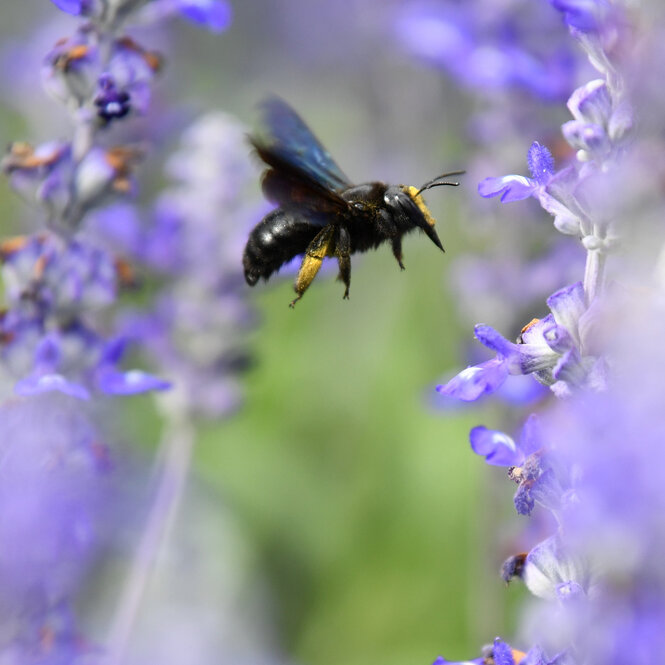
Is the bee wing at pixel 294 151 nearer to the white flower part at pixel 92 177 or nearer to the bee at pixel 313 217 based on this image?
the bee at pixel 313 217

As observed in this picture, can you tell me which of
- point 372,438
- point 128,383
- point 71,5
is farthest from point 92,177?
point 372,438

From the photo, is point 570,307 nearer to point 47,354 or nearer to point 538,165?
point 538,165

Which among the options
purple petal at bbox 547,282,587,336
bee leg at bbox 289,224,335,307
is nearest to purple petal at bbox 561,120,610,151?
purple petal at bbox 547,282,587,336

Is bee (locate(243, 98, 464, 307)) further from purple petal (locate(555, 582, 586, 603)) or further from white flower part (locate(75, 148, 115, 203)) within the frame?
purple petal (locate(555, 582, 586, 603))

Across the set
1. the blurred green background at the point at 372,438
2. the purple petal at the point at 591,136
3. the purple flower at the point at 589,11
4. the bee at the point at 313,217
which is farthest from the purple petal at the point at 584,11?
the blurred green background at the point at 372,438

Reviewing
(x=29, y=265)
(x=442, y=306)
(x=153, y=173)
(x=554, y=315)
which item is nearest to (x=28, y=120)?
(x=153, y=173)

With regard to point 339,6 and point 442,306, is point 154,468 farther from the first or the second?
point 339,6
